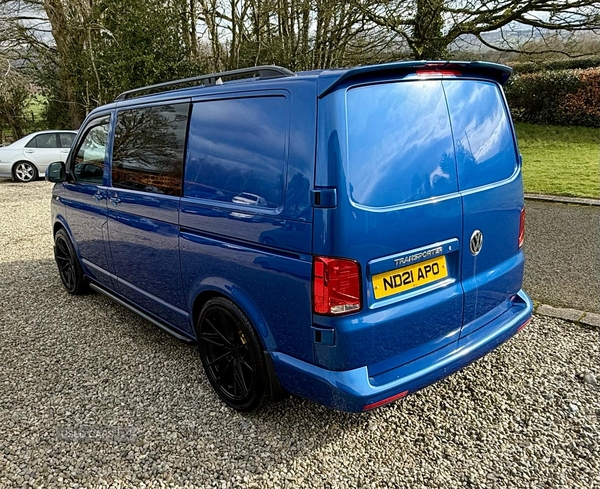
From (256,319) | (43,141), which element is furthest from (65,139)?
(256,319)

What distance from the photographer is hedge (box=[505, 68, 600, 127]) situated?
15.0 m

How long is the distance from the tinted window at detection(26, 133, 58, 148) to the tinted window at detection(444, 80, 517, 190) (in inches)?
540

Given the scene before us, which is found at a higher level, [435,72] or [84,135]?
[435,72]

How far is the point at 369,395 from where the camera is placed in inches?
87.3

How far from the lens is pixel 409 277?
235 cm

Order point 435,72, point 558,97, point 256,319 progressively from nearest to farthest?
point 435,72, point 256,319, point 558,97

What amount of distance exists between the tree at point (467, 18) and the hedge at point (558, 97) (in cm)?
479

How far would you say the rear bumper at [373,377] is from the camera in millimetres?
2229

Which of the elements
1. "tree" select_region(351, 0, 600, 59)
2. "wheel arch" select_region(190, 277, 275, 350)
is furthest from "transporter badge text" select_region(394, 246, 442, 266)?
"tree" select_region(351, 0, 600, 59)

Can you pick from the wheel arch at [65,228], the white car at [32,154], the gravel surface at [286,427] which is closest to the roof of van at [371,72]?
the gravel surface at [286,427]

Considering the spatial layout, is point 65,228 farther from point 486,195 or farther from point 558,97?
point 558,97

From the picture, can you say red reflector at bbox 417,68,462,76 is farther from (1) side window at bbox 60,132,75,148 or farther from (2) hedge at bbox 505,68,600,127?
(2) hedge at bbox 505,68,600,127

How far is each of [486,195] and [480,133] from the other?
0.35 m

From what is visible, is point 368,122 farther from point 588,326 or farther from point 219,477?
point 588,326
